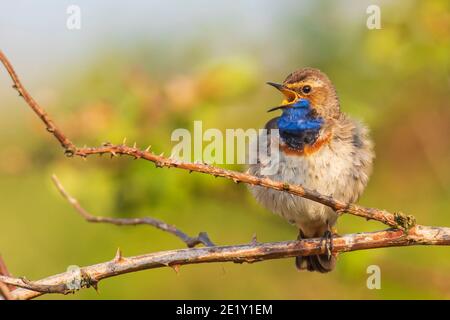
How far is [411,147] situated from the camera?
890 centimetres

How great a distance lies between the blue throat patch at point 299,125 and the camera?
577cm

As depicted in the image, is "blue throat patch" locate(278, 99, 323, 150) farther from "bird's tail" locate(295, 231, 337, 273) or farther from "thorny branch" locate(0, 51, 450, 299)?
"thorny branch" locate(0, 51, 450, 299)

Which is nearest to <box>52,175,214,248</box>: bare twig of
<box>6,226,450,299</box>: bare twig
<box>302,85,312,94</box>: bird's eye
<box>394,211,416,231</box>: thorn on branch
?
<box>6,226,450,299</box>: bare twig

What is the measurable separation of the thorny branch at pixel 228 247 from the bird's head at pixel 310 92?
1.58m

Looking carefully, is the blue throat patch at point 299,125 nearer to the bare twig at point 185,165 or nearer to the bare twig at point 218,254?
the bare twig at point 218,254

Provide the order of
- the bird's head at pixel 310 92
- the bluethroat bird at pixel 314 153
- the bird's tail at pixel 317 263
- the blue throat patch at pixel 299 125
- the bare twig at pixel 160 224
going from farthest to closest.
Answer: the bird's tail at pixel 317 263, the bird's head at pixel 310 92, the blue throat patch at pixel 299 125, the bluethroat bird at pixel 314 153, the bare twig at pixel 160 224

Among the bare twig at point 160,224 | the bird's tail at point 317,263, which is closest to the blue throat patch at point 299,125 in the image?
the bird's tail at point 317,263

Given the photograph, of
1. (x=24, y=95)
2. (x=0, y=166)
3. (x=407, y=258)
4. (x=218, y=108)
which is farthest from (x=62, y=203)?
(x=24, y=95)

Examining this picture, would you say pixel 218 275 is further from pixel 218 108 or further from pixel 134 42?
pixel 134 42

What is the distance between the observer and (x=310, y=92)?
6.12 metres

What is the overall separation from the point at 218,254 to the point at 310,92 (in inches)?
87.5

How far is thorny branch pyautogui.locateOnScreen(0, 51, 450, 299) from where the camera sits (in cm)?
355

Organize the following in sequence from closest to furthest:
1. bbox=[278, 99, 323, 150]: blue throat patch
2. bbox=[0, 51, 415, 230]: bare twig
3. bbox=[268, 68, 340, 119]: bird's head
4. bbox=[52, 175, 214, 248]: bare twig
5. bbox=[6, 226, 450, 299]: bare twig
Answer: bbox=[0, 51, 415, 230]: bare twig
bbox=[6, 226, 450, 299]: bare twig
bbox=[52, 175, 214, 248]: bare twig
bbox=[278, 99, 323, 150]: blue throat patch
bbox=[268, 68, 340, 119]: bird's head

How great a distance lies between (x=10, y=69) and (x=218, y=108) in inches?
170
